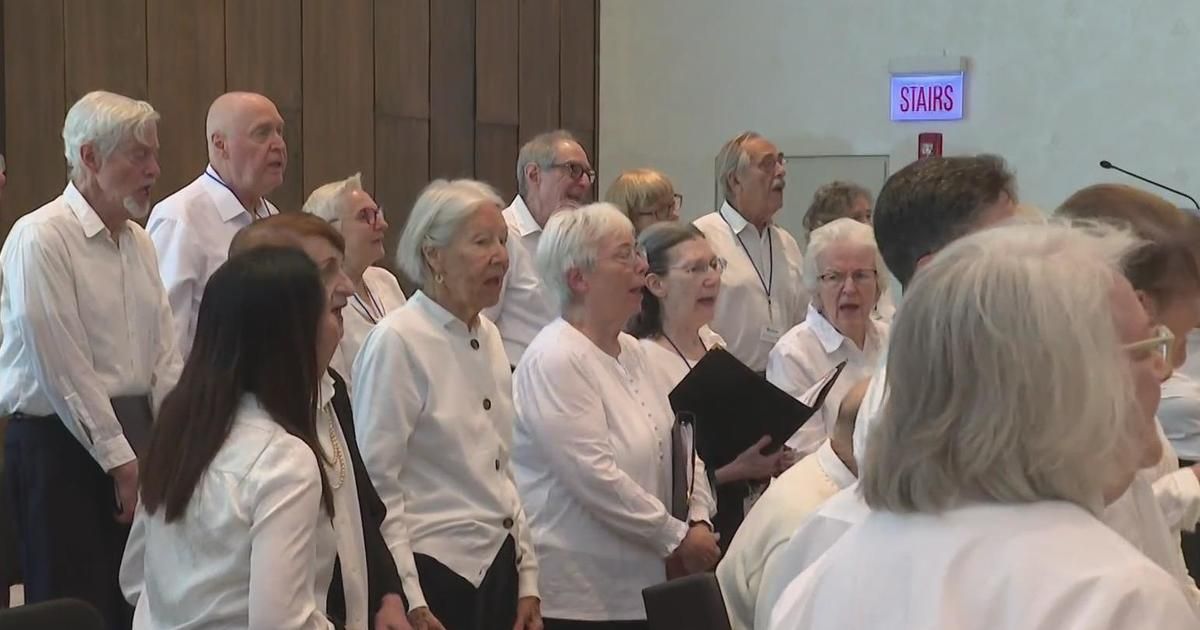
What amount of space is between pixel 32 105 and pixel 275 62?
1.55 meters

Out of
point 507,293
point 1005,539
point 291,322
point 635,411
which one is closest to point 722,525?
point 635,411

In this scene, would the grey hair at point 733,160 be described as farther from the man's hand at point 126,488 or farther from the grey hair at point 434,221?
the man's hand at point 126,488

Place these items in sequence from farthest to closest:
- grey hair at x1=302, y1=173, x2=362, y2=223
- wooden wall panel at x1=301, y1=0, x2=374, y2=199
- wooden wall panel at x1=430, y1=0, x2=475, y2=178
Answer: wooden wall panel at x1=430, y1=0, x2=475, y2=178 → wooden wall panel at x1=301, y1=0, x2=374, y2=199 → grey hair at x1=302, y1=173, x2=362, y2=223

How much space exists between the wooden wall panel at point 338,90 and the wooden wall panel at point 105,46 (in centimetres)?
115

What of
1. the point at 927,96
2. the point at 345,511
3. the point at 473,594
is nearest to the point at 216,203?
the point at 473,594

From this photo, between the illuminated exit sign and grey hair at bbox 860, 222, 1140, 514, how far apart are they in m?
7.98

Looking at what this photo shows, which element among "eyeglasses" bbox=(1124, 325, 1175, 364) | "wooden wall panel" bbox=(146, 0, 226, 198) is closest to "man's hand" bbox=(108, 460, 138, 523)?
"eyeglasses" bbox=(1124, 325, 1175, 364)

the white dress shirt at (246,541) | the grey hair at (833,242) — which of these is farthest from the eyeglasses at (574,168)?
the white dress shirt at (246,541)

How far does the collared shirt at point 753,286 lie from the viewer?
532 cm

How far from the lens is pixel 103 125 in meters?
3.68

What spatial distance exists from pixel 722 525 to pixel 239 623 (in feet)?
6.41

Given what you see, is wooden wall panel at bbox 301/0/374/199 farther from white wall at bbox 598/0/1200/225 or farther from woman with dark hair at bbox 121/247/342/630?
woman with dark hair at bbox 121/247/342/630

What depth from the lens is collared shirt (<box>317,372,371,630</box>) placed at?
2.32 m

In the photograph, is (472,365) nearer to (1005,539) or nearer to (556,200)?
(1005,539)
